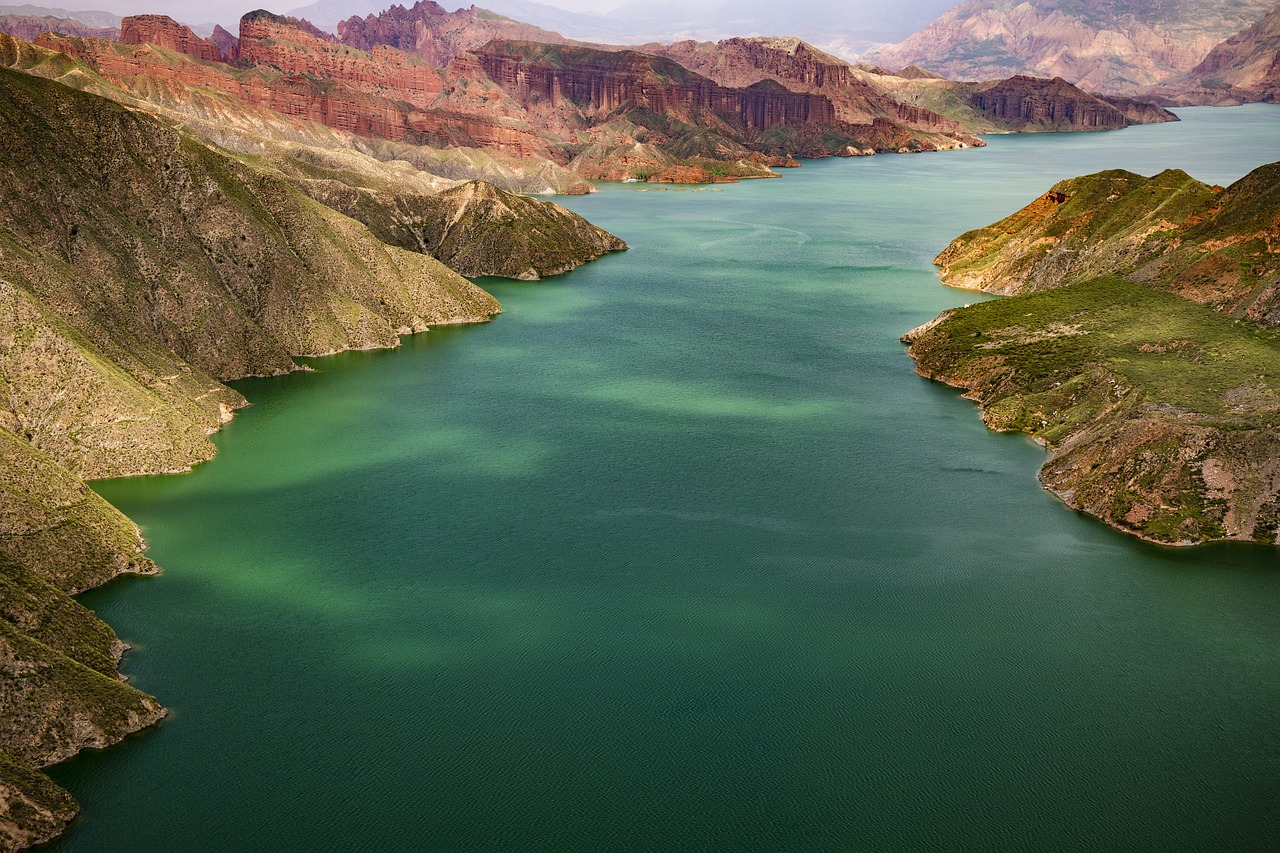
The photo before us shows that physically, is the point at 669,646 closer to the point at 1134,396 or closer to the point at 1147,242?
the point at 1134,396

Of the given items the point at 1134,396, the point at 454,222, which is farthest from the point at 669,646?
the point at 454,222

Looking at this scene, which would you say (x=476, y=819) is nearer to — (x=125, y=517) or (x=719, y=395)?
(x=125, y=517)

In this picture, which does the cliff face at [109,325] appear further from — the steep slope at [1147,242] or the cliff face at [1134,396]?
the steep slope at [1147,242]

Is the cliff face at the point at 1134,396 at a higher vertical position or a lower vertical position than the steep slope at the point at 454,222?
lower

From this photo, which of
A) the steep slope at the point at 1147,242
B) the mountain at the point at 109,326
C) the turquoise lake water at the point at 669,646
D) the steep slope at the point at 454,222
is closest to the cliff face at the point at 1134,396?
the turquoise lake water at the point at 669,646

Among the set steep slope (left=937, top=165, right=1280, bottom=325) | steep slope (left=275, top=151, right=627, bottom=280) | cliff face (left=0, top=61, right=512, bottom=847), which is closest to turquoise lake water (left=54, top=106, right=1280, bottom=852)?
cliff face (left=0, top=61, right=512, bottom=847)
